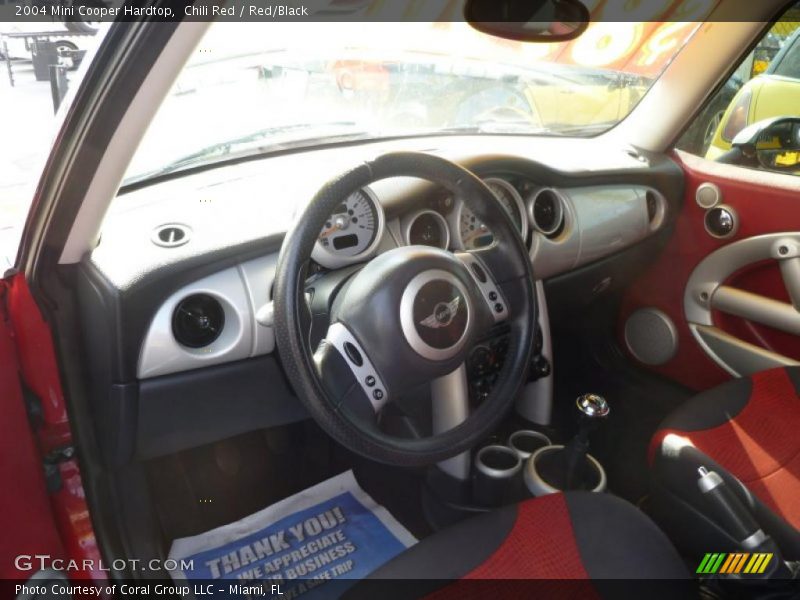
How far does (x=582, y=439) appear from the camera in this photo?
1.68m

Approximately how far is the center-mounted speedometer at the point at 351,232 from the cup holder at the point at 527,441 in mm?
806

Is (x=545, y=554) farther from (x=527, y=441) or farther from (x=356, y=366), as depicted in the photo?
(x=527, y=441)

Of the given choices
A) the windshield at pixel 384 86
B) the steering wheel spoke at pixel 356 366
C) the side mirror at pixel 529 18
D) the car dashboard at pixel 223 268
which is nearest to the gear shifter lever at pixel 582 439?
the car dashboard at pixel 223 268

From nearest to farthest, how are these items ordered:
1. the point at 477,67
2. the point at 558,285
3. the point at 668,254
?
the point at 558,285 → the point at 668,254 → the point at 477,67

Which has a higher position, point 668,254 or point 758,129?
point 758,129

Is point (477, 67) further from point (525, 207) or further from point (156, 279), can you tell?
point (156, 279)

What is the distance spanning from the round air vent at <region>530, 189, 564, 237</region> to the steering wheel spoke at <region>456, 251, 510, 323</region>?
1.89 feet

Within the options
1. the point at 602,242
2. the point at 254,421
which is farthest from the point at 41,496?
the point at 602,242

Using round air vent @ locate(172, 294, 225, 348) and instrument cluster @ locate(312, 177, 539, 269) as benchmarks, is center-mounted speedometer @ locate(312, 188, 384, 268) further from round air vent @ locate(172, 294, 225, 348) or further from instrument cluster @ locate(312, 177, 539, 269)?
round air vent @ locate(172, 294, 225, 348)

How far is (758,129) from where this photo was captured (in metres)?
2.17

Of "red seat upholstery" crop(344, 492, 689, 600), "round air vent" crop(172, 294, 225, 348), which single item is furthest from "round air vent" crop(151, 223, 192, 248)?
"red seat upholstery" crop(344, 492, 689, 600)

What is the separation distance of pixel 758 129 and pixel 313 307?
1.65 metres

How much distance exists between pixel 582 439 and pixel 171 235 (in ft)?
3.55

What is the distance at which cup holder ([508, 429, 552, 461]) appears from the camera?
1.94m
